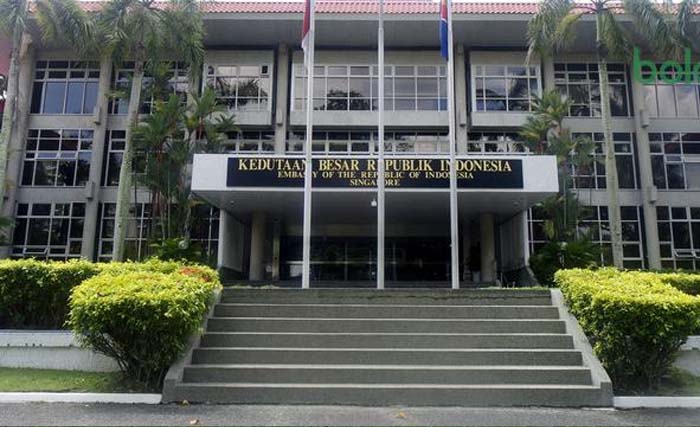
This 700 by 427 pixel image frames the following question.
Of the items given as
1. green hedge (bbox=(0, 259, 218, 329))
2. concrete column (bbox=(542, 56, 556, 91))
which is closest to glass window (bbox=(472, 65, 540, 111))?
concrete column (bbox=(542, 56, 556, 91))

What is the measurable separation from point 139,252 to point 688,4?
812 inches

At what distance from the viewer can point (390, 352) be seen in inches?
329

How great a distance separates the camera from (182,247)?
17.3m

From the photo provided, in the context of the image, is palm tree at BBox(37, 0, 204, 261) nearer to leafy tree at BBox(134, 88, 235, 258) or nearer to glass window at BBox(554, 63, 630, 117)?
leafy tree at BBox(134, 88, 235, 258)

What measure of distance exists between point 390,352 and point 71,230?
1791 cm

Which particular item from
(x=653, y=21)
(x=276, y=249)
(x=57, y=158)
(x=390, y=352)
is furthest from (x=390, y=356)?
(x=57, y=158)

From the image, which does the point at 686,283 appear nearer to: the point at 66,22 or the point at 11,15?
the point at 66,22

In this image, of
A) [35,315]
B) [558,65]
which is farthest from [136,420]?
[558,65]

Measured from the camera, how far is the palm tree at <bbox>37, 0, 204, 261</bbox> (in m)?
17.2

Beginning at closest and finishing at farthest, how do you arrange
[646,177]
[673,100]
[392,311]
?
[392,311], [646,177], [673,100]

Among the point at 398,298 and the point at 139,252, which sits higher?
the point at 139,252

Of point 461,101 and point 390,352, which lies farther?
point 461,101

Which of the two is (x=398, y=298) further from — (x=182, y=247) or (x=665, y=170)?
(x=665, y=170)

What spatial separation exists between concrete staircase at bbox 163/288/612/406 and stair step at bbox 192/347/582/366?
0.05 ft
